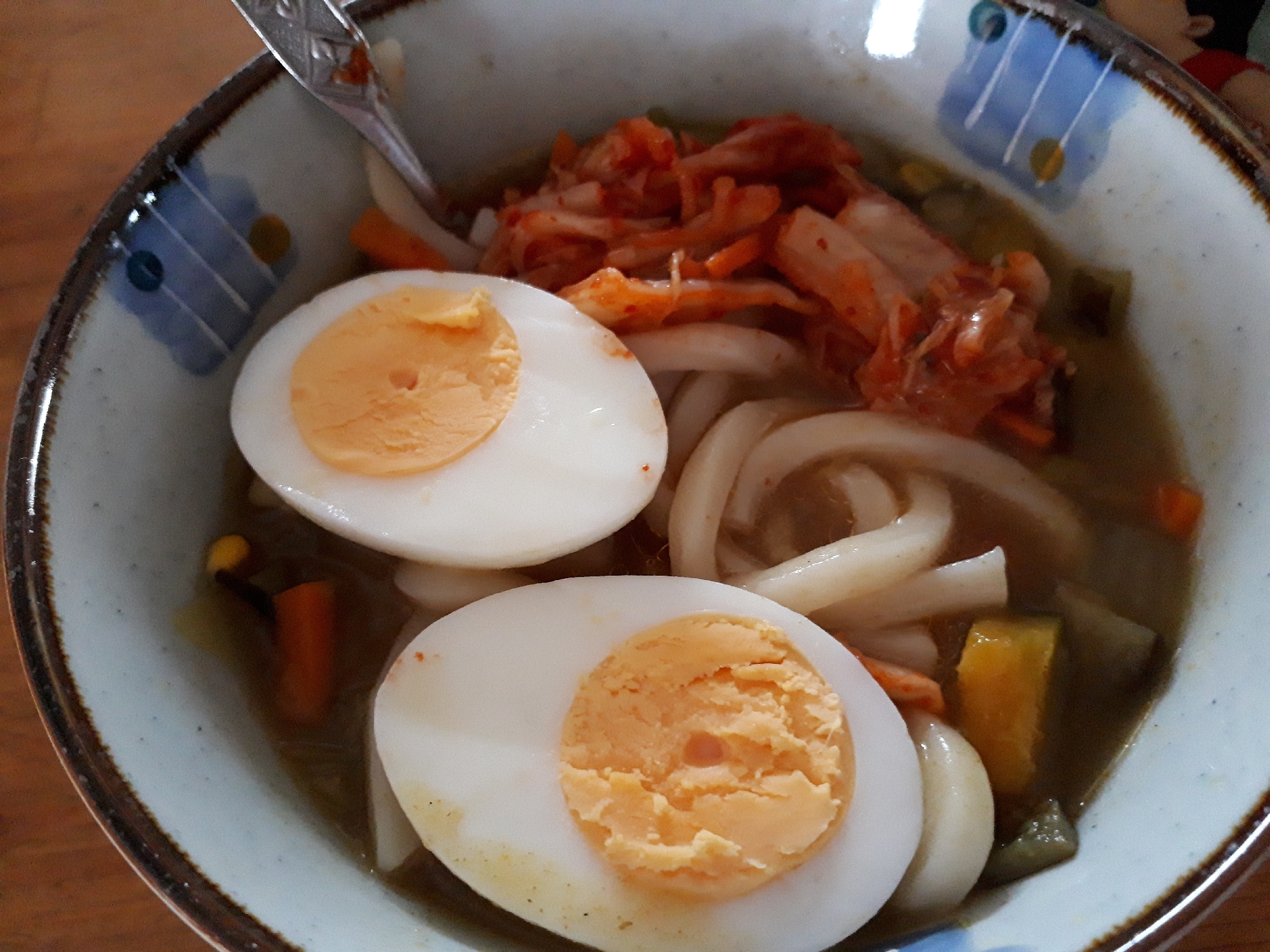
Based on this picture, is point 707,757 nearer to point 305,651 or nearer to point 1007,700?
point 1007,700

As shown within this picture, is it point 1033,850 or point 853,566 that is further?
point 853,566

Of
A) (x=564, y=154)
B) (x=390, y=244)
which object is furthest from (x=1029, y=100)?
(x=390, y=244)

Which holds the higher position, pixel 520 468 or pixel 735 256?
pixel 735 256

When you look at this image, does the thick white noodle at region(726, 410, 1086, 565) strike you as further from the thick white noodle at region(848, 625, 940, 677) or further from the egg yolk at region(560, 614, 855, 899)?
the egg yolk at region(560, 614, 855, 899)

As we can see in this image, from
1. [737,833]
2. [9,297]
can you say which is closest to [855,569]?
[737,833]

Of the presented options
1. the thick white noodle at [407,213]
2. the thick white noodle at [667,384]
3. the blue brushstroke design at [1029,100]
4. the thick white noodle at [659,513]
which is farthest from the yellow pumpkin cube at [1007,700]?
the thick white noodle at [407,213]

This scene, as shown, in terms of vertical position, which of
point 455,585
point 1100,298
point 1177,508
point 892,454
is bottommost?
point 455,585

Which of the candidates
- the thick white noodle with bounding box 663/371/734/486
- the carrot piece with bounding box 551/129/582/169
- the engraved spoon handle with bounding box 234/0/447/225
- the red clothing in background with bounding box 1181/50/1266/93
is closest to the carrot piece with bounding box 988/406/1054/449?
the thick white noodle with bounding box 663/371/734/486

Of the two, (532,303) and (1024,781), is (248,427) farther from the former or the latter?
(1024,781)
